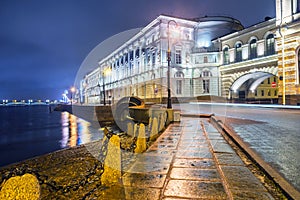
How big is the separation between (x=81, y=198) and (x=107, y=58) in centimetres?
7208

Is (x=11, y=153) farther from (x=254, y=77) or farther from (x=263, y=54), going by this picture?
(x=254, y=77)

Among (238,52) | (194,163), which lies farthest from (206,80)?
(194,163)

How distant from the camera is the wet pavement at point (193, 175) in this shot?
3.40 m

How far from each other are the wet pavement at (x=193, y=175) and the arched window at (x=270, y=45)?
26312mm

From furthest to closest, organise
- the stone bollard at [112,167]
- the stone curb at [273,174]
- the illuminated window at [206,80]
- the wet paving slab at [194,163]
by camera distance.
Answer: the illuminated window at [206,80]
the wet paving slab at [194,163]
the stone bollard at [112,167]
the stone curb at [273,174]

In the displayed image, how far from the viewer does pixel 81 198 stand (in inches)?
166

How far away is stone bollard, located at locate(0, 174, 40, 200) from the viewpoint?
2.37m

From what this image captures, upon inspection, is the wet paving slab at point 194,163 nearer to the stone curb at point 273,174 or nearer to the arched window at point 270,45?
the stone curb at point 273,174

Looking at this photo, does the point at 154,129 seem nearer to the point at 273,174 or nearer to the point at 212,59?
the point at 273,174

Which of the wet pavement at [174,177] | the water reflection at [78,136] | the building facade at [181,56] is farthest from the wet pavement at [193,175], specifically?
the building facade at [181,56]

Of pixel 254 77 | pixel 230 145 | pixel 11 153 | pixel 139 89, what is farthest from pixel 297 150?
pixel 139 89

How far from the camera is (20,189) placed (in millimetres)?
2400

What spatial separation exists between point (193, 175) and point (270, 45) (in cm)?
2951

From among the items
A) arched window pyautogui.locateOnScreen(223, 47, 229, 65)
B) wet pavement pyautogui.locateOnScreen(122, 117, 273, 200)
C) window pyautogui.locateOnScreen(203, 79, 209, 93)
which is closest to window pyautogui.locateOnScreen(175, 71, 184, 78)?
window pyautogui.locateOnScreen(203, 79, 209, 93)
